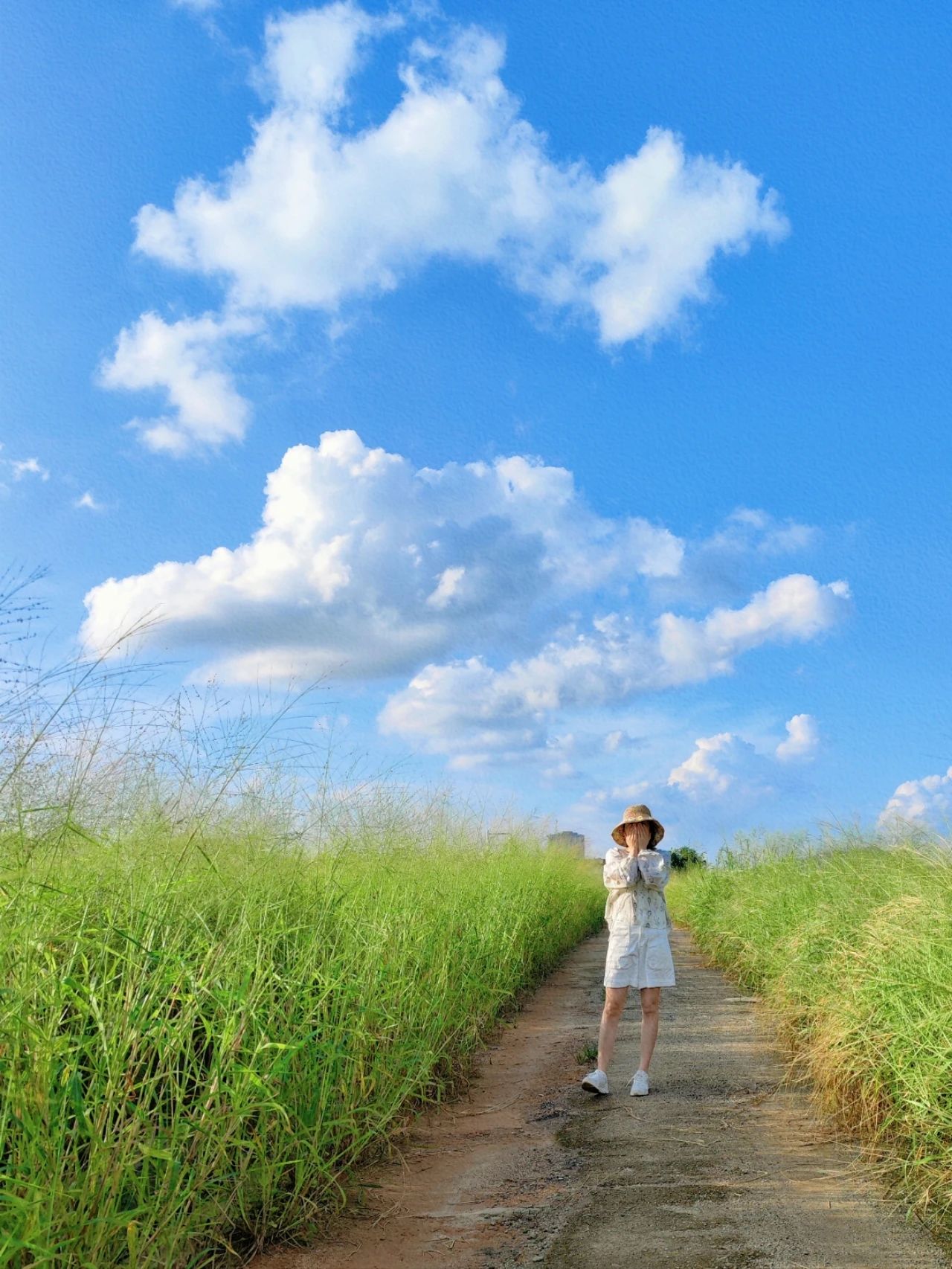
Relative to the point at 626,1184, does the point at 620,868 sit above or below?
above

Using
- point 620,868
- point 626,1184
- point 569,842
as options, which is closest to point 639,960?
point 620,868

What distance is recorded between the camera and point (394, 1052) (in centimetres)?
544

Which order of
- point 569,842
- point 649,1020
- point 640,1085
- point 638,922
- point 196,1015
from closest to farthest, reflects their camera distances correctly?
point 196,1015 → point 640,1085 → point 649,1020 → point 638,922 → point 569,842

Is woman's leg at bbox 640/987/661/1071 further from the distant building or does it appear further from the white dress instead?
the distant building

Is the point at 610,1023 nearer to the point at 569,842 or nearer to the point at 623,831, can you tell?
the point at 623,831

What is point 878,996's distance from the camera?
18.7 feet

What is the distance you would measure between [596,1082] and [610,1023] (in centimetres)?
35

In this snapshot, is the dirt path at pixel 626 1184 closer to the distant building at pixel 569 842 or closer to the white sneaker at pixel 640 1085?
the white sneaker at pixel 640 1085

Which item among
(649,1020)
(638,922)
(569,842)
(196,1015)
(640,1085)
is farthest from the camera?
(569,842)

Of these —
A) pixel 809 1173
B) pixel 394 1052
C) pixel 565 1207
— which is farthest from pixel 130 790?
pixel 809 1173

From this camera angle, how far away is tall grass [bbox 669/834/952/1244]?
472 cm

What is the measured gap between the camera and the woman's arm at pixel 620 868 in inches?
258

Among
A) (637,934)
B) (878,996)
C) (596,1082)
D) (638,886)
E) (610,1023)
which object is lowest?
(596,1082)

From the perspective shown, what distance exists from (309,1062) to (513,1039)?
4.17 m
